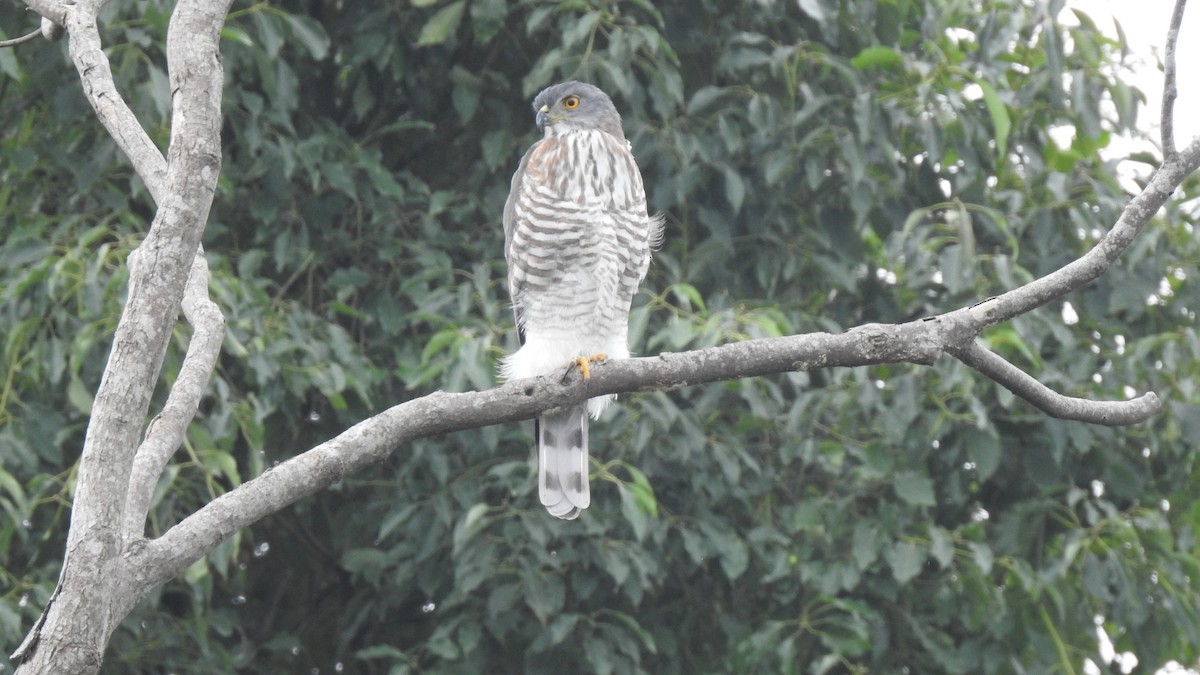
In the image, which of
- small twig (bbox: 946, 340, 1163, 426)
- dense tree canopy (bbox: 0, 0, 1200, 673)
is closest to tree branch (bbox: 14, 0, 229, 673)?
small twig (bbox: 946, 340, 1163, 426)

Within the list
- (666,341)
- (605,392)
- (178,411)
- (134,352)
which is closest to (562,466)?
(666,341)

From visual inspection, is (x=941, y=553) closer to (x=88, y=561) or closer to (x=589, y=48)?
(x=589, y=48)

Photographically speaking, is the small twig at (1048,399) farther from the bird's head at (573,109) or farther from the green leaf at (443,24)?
the green leaf at (443,24)

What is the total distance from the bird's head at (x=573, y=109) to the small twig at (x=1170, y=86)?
72.5 inches

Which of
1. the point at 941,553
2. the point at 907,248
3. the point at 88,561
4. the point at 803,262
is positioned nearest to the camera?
the point at 88,561

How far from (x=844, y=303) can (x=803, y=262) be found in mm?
311

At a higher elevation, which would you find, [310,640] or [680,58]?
[680,58]

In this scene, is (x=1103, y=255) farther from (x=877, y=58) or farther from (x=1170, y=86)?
(x=877, y=58)

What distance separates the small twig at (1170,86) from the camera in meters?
2.30

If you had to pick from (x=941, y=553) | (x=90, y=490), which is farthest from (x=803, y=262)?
(x=90, y=490)

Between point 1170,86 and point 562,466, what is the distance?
1915mm

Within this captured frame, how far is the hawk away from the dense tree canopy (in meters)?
0.14

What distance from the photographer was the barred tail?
369cm

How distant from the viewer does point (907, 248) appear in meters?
4.38
